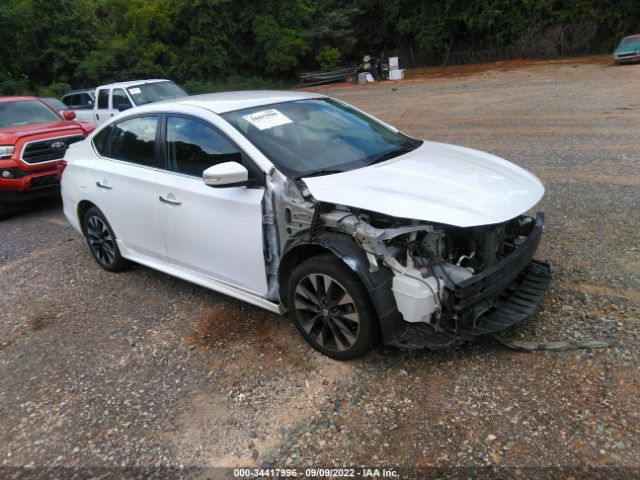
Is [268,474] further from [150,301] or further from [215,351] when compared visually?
[150,301]

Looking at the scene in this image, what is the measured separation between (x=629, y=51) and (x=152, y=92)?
67.0 ft

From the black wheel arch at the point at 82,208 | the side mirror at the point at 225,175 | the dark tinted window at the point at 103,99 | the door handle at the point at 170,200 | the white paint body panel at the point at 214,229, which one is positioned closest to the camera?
the side mirror at the point at 225,175

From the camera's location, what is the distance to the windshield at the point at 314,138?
3.54m

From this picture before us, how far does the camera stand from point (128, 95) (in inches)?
469

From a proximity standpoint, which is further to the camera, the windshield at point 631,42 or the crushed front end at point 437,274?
the windshield at point 631,42

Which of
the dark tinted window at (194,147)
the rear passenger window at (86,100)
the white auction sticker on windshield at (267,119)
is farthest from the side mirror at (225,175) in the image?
the rear passenger window at (86,100)

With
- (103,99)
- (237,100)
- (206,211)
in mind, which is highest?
(237,100)

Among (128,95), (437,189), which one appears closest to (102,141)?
(437,189)

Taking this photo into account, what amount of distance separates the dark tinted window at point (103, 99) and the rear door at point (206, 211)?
973 centimetres

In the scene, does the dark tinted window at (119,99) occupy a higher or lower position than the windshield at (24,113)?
lower

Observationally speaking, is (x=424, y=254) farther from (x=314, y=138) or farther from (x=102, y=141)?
(x=102, y=141)

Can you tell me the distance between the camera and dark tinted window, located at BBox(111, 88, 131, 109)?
39.5 feet

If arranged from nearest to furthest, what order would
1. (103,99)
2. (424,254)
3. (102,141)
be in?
(424,254), (102,141), (103,99)

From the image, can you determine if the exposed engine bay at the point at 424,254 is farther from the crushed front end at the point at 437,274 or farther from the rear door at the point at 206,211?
the rear door at the point at 206,211
